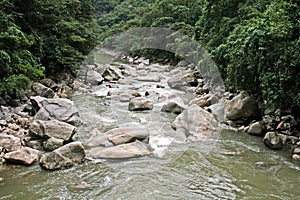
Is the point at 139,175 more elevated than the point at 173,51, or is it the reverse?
the point at 173,51

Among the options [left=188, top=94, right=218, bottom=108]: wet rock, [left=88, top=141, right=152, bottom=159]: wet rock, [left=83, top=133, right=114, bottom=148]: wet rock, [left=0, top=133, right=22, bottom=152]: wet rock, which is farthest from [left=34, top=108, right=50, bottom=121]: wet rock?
[left=188, top=94, right=218, bottom=108]: wet rock

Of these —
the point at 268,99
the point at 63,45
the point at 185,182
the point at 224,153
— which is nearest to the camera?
the point at 185,182

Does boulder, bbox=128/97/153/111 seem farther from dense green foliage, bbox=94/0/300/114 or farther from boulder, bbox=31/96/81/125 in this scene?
dense green foliage, bbox=94/0/300/114

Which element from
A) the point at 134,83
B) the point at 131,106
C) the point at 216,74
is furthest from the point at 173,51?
the point at 131,106

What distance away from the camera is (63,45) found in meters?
11.7

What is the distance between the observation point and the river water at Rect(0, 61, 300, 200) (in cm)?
485

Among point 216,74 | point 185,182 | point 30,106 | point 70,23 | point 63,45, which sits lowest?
point 185,182

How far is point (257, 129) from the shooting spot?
7715mm

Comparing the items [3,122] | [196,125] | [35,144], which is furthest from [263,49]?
[3,122]

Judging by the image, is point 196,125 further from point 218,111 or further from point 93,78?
point 93,78

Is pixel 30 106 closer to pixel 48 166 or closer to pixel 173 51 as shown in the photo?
pixel 48 166

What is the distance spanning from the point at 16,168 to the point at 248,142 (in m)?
4.84

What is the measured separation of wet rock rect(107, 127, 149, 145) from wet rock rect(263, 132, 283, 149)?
257 cm

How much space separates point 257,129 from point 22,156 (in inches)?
205
